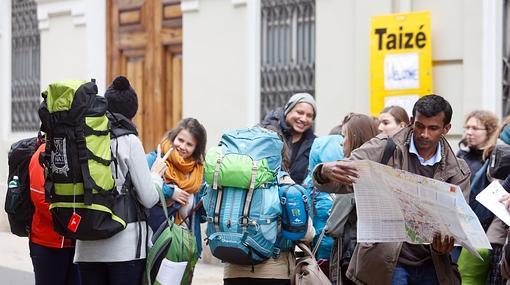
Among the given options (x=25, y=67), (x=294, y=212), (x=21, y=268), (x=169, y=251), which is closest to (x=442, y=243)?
(x=294, y=212)

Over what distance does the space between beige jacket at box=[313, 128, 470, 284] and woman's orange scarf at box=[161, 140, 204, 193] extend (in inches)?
75.5

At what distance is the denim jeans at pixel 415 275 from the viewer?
4.55m

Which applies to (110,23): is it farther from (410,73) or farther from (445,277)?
(445,277)

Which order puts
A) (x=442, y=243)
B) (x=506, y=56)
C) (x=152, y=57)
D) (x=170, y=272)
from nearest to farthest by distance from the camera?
(x=442, y=243)
(x=170, y=272)
(x=506, y=56)
(x=152, y=57)

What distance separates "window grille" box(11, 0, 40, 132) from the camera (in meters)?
13.3

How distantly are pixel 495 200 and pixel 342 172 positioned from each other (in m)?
0.83

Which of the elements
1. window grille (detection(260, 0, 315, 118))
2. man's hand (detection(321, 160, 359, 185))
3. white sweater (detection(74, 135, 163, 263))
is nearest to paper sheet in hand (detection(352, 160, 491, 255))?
man's hand (detection(321, 160, 359, 185))

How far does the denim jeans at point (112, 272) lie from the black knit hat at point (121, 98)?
2.77 ft

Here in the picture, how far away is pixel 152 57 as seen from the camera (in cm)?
1175

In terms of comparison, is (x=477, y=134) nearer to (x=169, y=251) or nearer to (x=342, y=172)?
(x=169, y=251)

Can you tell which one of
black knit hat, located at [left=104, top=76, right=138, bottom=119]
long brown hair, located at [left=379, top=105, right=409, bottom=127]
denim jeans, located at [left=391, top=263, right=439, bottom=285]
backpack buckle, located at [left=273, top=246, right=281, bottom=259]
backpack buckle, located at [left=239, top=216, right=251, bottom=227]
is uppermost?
black knit hat, located at [left=104, top=76, right=138, bottom=119]

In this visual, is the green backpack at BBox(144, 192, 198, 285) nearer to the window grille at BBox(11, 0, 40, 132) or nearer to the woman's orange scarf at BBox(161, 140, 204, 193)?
the woman's orange scarf at BBox(161, 140, 204, 193)

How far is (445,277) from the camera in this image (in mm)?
4555

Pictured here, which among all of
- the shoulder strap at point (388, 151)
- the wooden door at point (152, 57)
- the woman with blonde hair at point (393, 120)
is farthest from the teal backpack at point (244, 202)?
the wooden door at point (152, 57)
